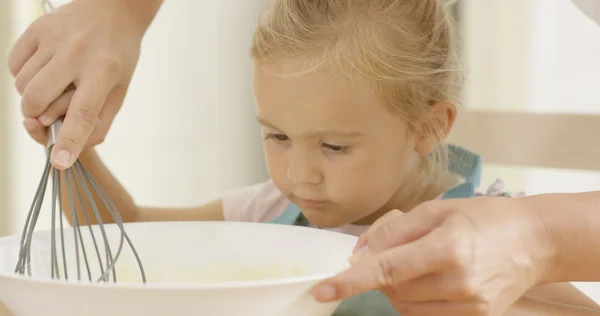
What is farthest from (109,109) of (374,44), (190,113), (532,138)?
(190,113)

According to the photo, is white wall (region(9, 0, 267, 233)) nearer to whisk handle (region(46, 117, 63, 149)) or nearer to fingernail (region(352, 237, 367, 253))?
whisk handle (region(46, 117, 63, 149))

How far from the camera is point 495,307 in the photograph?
1.97 feet

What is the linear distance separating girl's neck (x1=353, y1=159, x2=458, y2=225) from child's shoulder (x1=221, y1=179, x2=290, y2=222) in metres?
0.20

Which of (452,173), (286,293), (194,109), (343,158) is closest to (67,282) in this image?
(286,293)

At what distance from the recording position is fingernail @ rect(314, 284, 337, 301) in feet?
1.70

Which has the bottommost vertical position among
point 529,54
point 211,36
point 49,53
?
point 49,53

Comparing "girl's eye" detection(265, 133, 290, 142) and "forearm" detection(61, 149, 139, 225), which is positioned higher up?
"girl's eye" detection(265, 133, 290, 142)

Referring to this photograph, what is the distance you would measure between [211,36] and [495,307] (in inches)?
60.2

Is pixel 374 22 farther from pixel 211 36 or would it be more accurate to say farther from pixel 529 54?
pixel 211 36

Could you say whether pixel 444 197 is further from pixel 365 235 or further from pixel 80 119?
pixel 80 119

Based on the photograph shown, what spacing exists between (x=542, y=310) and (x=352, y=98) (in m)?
0.34

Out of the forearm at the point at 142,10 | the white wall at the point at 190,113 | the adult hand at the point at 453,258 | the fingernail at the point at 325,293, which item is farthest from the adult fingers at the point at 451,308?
the white wall at the point at 190,113

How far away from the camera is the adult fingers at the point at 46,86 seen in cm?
72

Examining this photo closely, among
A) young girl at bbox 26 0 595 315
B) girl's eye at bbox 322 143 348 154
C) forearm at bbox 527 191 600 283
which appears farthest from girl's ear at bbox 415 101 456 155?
forearm at bbox 527 191 600 283
